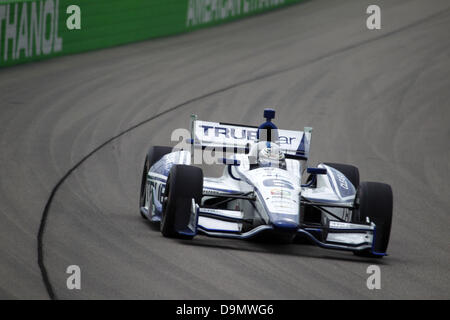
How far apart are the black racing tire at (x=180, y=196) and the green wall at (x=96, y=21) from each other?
43.5 feet

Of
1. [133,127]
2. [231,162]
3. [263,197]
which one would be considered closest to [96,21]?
[133,127]

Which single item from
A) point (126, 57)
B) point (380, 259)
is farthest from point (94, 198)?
point (126, 57)

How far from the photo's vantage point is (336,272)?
9.89m

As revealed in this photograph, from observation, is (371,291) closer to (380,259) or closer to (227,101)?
(380,259)

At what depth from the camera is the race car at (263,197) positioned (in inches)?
418

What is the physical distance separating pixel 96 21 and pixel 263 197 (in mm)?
17152

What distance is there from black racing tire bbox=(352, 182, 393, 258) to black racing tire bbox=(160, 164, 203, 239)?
77.1 inches

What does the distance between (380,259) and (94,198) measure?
4243mm

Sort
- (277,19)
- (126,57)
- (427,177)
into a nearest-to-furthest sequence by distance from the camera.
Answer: (427,177)
(126,57)
(277,19)

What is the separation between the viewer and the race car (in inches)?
418

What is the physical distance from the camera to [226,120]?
808 inches

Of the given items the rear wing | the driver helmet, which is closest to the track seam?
the rear wing

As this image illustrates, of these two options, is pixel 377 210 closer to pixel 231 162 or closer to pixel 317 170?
pixel 317 170

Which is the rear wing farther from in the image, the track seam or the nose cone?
the nose cone
